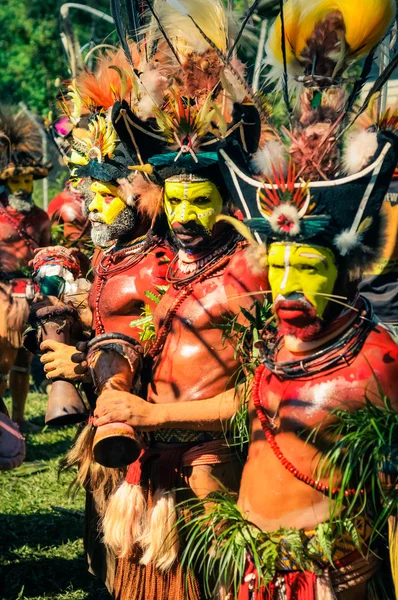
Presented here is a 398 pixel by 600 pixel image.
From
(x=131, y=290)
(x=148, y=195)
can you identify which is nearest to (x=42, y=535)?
(x=131, y=290)

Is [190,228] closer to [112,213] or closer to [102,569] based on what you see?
[112,213]

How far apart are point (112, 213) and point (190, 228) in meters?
0.96

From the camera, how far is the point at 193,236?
4055 millimetres

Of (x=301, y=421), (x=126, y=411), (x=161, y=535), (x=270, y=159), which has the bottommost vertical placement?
(x=161, y=535)

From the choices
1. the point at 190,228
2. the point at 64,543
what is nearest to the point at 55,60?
the point at 64,543

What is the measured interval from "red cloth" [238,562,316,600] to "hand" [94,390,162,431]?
68 centimetres

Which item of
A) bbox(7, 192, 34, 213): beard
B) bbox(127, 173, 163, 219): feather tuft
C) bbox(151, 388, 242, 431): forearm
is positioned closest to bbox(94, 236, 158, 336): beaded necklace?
bbox(127, 173, 163, 219): feather tuft

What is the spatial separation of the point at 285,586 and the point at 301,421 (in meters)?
0.56

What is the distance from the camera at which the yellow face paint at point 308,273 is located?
306cm

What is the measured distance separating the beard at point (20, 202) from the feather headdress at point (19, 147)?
0.56ft

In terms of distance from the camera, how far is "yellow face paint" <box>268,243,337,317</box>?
306 centimetres

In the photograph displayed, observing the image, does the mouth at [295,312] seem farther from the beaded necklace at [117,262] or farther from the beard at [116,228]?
the beard at [116,228]

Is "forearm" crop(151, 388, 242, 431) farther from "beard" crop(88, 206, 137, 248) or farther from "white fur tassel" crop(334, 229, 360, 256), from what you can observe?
"beard" crop(88, 206, 137, 248)

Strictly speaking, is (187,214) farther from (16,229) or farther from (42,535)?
(16,229)
